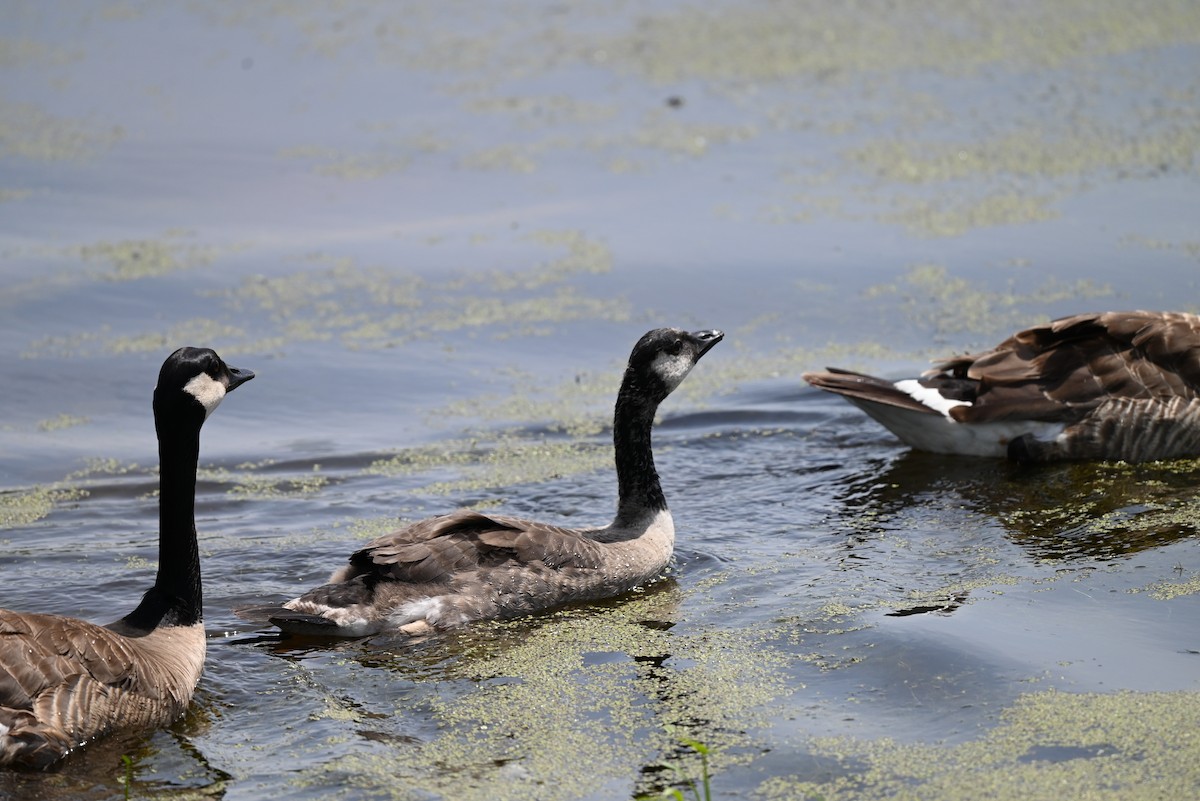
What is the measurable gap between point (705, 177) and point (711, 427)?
5.09m

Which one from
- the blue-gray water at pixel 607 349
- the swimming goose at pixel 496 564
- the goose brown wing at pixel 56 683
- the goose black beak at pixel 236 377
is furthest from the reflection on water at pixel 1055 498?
the goose brown wing at pixel 56 683

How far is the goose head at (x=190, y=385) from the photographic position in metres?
6.71

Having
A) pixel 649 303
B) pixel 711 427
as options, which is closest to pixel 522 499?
pixel 711 427

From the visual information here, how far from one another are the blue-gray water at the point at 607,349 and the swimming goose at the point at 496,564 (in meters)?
0.16

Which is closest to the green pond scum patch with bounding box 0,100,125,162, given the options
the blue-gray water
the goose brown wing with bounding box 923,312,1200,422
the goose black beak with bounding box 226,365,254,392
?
the blue-gray water

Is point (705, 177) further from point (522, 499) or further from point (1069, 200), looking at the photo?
point (522, 499)

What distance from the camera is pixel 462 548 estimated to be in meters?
7.82

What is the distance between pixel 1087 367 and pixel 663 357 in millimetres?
3139

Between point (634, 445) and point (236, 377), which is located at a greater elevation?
point (236, 377)

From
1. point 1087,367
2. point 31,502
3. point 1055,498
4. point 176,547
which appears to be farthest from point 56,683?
point 1087,367

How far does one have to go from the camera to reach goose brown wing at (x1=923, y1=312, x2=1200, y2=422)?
32.1 ft

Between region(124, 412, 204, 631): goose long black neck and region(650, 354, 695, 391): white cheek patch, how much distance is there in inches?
116

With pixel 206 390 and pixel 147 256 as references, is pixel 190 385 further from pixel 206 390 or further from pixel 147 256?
pixel 147 256

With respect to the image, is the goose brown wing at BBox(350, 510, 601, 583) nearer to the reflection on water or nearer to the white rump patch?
the reflection on water
